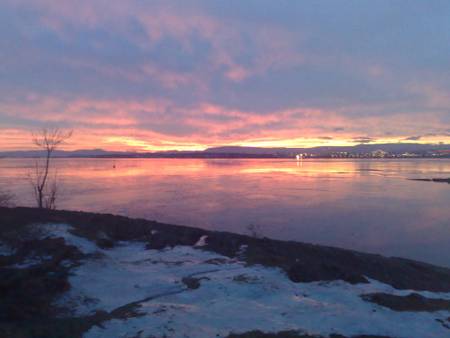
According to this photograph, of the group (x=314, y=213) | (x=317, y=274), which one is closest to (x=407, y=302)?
(x=317, y=274)

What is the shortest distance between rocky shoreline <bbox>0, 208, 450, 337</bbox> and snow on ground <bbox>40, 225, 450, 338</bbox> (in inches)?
6.4

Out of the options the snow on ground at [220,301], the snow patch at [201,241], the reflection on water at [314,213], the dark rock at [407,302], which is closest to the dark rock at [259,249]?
the snow patch at [201,241]

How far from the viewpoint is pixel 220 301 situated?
8.12m

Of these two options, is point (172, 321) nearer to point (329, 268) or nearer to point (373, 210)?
point (329, 268)

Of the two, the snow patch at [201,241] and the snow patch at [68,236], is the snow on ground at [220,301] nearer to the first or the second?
the snow patch at [68,236]

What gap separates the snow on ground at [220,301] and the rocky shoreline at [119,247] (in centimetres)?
16

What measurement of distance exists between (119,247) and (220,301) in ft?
17.6

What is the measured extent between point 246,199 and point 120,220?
882 inches

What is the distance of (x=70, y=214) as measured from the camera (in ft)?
51.9

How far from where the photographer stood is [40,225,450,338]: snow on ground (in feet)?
22.4

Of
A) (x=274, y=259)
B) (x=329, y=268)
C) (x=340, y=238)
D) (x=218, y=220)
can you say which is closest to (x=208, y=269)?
(x=274, y=259)

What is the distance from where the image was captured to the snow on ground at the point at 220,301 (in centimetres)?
684

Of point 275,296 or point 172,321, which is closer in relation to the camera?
point 172,321

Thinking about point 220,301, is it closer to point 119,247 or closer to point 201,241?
point 119,247
